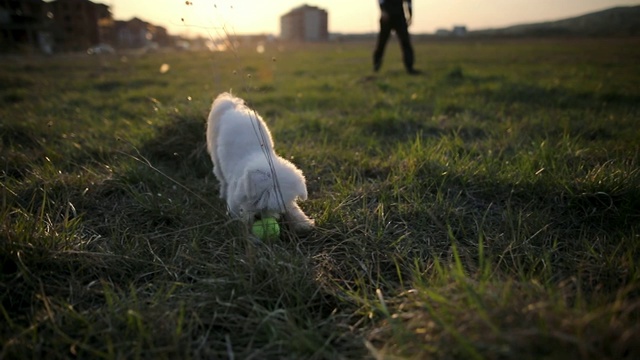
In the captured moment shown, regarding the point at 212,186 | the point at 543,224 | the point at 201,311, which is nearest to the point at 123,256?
the point at 201,311

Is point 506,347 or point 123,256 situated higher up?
point 506,347

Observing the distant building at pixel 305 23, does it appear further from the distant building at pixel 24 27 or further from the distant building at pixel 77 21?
the distant building at pixel 24 27

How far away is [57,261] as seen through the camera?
1854mm

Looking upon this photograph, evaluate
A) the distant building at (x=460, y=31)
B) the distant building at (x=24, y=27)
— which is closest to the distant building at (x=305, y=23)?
the distant building at (x=24, y=27)

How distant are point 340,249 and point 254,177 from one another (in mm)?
684

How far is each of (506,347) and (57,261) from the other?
79.2 inches

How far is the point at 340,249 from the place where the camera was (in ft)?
7.36

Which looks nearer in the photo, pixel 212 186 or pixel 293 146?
pixel 212 186

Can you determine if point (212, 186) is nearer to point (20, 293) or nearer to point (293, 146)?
point (293, 146)

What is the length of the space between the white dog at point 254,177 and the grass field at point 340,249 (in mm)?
151

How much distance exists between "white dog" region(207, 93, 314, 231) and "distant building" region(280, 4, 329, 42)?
16.7ft

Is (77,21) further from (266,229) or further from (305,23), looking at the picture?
(266,229)

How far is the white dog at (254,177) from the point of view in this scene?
7.43ft

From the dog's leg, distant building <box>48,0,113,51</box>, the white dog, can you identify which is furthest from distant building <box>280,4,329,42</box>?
distant building <box>48,0,113,51</box>
